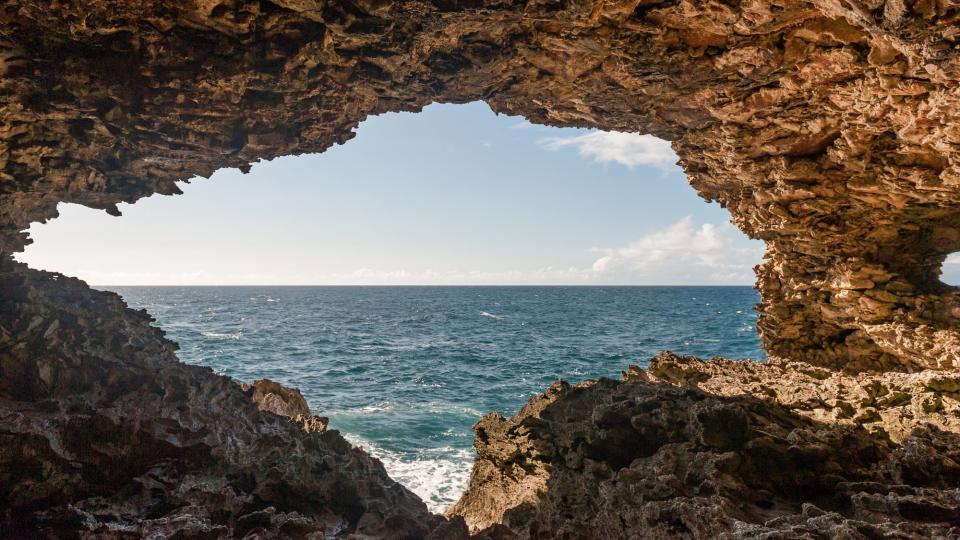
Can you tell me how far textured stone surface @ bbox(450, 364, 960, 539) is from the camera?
18.7 feet

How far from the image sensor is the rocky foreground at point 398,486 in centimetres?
624

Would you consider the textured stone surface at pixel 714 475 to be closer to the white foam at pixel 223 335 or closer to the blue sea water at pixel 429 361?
the blue sea water at pixel 429 361

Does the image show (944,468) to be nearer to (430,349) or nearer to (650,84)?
(650,84)

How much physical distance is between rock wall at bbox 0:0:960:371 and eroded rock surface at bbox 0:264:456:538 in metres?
3.82

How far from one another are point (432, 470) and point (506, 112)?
1471 cm

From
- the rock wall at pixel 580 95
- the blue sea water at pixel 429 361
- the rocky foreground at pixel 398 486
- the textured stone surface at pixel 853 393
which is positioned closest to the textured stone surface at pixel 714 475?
the rocky foreground at pixel 398 486

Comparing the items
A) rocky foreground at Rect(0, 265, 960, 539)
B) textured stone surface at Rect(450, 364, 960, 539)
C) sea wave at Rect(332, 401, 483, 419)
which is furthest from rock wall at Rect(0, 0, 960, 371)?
sea wave at Rect(332, 401, 483, 419)

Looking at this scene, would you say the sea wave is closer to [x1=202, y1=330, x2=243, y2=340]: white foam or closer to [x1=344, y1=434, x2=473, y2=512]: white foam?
[x1=344, y1=434, x2=473, y2=512]: white foam

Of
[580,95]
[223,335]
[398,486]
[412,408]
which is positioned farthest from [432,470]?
[223,335]

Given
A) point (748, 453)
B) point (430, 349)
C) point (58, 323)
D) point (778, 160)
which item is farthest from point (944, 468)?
point (430, 349)

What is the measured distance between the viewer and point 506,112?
15078mm

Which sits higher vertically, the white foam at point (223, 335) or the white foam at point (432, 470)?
the white foam at point (223, 335)

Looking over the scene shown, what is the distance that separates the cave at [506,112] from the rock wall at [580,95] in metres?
0.07

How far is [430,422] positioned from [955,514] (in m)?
21.1
